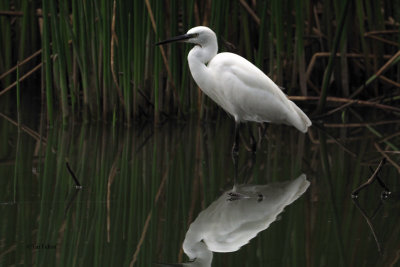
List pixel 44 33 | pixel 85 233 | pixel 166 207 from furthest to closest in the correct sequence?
pixel 44 33 → pixel 166 207 → pixel 85 233

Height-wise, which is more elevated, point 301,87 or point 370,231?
point 301,87

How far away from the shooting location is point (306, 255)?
→ 3576mm

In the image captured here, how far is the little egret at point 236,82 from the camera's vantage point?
20.6ft

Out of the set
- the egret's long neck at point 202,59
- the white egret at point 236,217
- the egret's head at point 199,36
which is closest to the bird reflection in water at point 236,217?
the white egret at point 236,217

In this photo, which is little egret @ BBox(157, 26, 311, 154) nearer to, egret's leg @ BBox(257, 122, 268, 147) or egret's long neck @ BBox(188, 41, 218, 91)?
egret's long neck @ BBox(188, 41, 218, 91)

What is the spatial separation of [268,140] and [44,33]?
2.14 metres

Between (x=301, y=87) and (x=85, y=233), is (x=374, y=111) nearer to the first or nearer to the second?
(x=301, y=87)

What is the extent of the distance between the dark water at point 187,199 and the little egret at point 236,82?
12.7 inches

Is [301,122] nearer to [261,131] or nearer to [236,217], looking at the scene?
[261,131]

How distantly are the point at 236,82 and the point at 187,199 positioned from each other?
1.78 metres

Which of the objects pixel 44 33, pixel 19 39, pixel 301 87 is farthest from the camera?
pixel 19 39

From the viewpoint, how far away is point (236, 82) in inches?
249

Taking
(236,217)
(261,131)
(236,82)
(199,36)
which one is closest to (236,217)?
(236,217)

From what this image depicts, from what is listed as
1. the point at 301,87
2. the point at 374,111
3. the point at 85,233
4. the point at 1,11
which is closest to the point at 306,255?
the point at 85,233
